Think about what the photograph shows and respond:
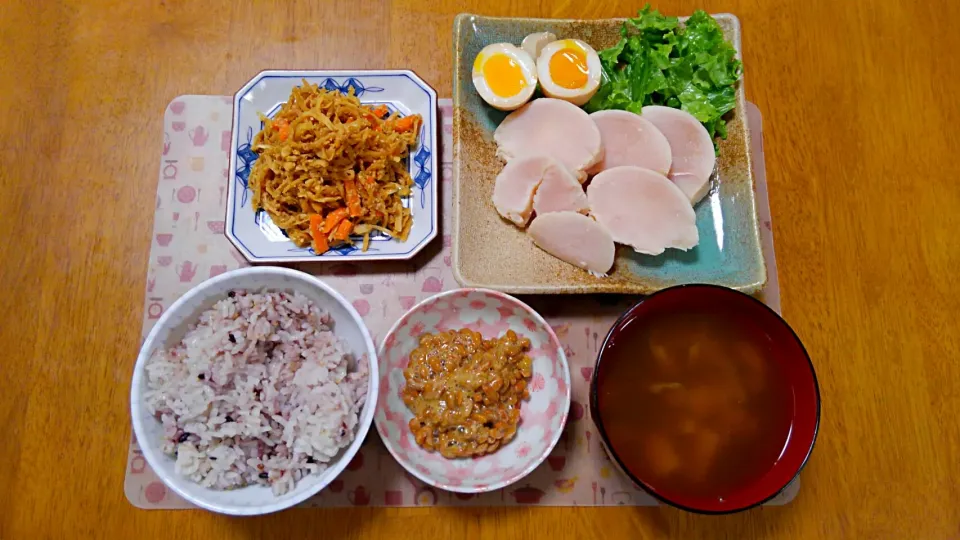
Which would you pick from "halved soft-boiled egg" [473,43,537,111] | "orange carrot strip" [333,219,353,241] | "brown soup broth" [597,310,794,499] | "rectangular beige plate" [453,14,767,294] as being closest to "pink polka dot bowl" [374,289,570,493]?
"rectangular beige plate" [453,14,767,294]

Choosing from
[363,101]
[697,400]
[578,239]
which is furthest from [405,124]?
[697,400]

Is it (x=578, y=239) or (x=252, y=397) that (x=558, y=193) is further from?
(x=252, y=397)

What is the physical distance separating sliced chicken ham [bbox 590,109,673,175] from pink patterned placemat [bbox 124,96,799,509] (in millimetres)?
383

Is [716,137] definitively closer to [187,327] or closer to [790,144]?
[790,144]

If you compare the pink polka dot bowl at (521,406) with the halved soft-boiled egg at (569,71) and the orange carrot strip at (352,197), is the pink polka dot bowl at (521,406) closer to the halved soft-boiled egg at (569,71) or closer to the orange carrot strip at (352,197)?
the orange carrot strip at (352,197)

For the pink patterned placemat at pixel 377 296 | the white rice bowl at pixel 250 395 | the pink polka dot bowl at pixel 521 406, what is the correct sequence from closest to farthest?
the white rice bowl at pixel 250 395 < the pink polka dot bowl at pixel 521 406 < the pink patterned placemat at pixel 377 296

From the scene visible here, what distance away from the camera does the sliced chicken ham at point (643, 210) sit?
69.7 inches

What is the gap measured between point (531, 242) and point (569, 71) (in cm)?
53

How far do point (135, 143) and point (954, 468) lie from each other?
2616 millimetres

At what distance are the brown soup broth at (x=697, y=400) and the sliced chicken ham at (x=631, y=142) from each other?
1.77ft

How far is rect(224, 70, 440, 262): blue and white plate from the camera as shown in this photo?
1771 mm

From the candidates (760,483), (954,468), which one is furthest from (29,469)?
(954,468)

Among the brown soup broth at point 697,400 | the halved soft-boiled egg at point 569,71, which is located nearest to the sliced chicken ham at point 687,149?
the halved soft-boiled egg at point 569,71

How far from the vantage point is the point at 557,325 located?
1.80 meters
